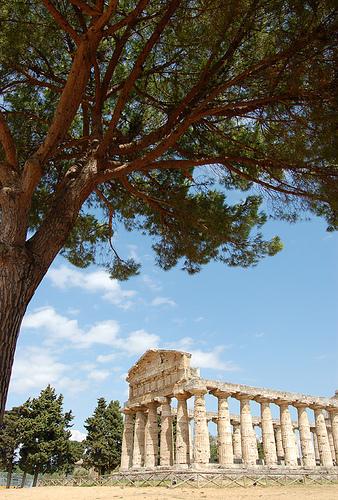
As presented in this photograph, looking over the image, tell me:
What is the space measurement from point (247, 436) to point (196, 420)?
3233 millimetres

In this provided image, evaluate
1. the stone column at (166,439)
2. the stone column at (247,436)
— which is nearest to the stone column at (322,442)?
the stone column at (247,436)

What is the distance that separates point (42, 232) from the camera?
534 centimetres

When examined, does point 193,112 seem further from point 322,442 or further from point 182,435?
point 322,442

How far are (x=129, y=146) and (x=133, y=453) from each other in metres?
24.5

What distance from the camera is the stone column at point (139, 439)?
85.5 ft

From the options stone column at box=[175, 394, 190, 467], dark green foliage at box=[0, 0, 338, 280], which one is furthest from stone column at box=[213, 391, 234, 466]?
dark green foliage at box=[0, 0, 338, 280]

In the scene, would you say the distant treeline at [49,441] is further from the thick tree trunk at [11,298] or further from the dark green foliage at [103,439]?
the thick tree trunk at [11,298]

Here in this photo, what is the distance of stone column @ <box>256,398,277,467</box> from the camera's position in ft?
78.0

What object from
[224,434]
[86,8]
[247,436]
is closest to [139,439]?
[224,434]

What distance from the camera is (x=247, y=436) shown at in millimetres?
23344

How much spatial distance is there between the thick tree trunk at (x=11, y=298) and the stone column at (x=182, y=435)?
1972cm

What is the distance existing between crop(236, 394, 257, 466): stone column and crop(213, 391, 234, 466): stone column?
3.31 feet

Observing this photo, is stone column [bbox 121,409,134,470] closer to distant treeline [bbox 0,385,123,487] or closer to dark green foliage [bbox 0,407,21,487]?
distant treeline [bbox 0,385,123,487]

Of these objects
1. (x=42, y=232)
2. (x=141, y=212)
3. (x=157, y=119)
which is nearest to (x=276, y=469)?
(x=141, y=212)
